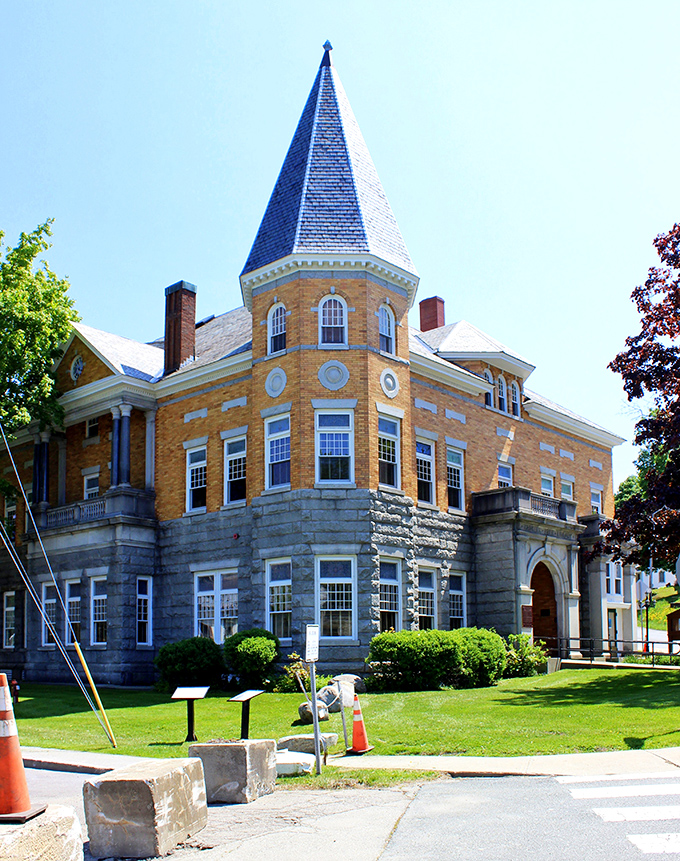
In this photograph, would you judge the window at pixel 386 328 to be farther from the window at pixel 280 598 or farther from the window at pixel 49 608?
the window at pixel 49 608

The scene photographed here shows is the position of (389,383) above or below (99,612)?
above

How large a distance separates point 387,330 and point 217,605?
1006cm

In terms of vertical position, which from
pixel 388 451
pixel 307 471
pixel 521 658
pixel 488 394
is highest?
pixel 488 394

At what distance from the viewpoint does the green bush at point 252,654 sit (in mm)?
23672

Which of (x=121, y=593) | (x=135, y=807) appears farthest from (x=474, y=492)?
(x=135, y=807)

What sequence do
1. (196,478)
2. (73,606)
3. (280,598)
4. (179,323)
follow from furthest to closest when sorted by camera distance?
(179,323), (73,606), (196,478), (280,598)

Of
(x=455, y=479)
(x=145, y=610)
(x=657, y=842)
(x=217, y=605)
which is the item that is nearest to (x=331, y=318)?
(x=455, y=479)

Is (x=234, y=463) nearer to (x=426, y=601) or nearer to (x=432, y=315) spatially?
(x=426, y=601)

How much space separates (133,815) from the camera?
8.05 metres

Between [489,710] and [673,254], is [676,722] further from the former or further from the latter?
[673,254]

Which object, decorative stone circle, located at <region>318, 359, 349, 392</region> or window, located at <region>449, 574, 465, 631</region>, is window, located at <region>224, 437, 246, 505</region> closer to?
decorative stone circle, located at <region>318, 359, 349, 392</region>

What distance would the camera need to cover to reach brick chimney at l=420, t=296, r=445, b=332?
38.8 meters

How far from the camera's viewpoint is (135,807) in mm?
8055

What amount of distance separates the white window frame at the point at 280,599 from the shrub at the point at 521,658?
6.53 metres
